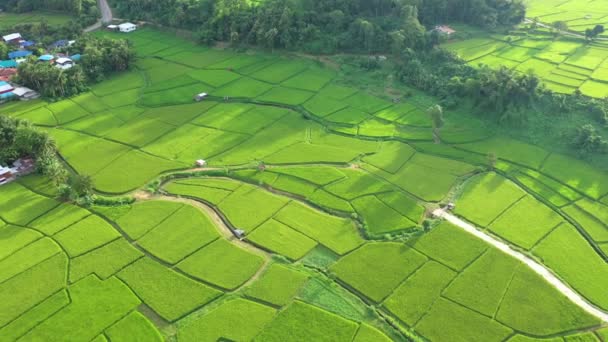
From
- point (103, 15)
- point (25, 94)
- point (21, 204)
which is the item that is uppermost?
point (103, 15)

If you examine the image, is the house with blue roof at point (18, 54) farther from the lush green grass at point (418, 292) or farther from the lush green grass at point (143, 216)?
the lush green grass at point (418, 292)

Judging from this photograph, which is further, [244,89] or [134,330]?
[244,89]

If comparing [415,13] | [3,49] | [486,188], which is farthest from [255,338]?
[3,49]

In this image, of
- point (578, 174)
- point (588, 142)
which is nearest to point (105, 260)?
point (578, 174)

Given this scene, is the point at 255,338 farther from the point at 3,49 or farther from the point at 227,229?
the point at 3,49

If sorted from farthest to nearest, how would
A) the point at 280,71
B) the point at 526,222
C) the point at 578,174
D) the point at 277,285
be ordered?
1. the point at 280,71
2. the point at 578,174
3. the point at 526,222
4. the point at 277,285

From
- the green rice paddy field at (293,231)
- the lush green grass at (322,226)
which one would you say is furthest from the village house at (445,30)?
the lush green grass at (322,226)

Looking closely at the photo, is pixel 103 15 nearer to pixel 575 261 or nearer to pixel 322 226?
pixel 322 226
